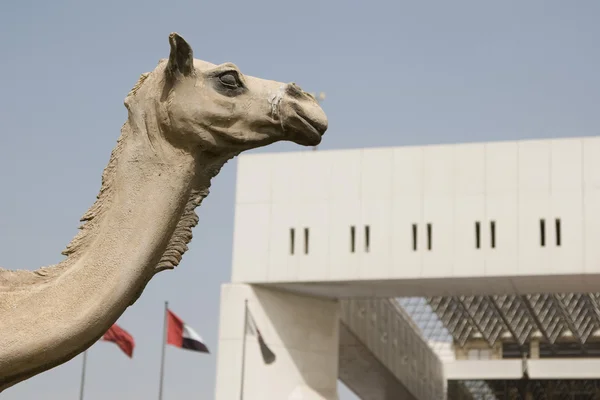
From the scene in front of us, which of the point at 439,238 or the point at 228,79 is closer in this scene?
the point at 228,79

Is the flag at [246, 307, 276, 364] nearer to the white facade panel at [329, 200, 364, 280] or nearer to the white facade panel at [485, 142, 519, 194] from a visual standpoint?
the white facade panel at [329, 200, 364, 280]

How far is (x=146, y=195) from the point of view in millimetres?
→ 6125

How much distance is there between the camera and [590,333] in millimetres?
69438

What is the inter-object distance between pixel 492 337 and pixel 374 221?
32.0 metres

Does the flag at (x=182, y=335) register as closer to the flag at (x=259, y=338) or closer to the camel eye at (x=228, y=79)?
the flag at (x=259, y=338)

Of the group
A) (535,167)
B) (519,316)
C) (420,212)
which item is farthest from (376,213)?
(519,316)

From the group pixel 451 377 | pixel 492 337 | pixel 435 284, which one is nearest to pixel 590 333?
pixel 492 337

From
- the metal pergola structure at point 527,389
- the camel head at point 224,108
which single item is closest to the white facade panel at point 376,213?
the metal pergola structure at point 527,389

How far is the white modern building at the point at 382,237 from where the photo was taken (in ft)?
124

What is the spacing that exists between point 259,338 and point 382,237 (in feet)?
16.3

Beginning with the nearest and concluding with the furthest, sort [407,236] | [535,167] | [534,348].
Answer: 1. [535,167]
2. [407,236]
3. [534,348]

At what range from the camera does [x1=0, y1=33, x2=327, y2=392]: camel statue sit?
19.1ft

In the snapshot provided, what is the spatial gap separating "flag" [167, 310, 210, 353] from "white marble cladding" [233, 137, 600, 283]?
3992 millimetres

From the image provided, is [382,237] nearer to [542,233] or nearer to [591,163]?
[542,233]
